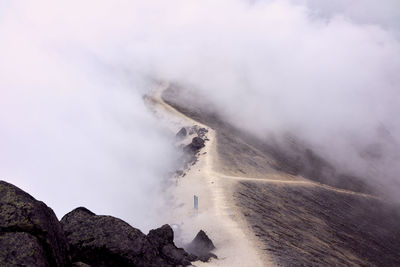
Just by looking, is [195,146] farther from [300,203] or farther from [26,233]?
[26,233]

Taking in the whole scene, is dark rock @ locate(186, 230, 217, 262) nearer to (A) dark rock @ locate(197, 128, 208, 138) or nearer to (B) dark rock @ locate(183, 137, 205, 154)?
(B) dark rock @ locate(183, 137, 205, 154)

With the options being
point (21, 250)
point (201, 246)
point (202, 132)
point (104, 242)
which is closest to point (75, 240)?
point (104, 242)

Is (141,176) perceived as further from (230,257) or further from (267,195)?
(230,257)

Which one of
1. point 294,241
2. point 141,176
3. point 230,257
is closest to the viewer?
point 230,257

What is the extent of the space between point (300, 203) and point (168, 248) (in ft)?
75.8

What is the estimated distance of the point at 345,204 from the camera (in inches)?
1836

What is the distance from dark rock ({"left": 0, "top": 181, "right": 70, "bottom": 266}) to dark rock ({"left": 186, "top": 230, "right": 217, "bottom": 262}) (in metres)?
9.77

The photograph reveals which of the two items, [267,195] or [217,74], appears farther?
[217,74]

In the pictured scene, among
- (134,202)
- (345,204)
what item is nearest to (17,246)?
(134,202)

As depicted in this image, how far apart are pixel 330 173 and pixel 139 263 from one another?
5109 cm

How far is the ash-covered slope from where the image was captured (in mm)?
25250

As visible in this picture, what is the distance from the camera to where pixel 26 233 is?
35.7 ft

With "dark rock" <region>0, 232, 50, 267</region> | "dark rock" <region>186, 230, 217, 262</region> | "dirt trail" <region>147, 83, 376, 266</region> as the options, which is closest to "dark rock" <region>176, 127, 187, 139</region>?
"dirt trail" <region>147, 83, 376, 266</region>

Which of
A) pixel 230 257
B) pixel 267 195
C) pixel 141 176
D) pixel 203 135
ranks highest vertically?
pixel 203 135
